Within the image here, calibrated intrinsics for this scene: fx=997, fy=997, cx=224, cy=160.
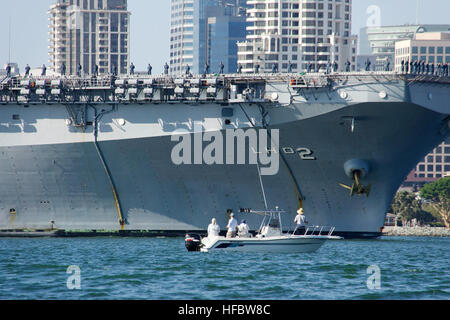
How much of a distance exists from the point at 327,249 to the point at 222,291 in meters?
16.0

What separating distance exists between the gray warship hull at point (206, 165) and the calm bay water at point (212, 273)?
4.29 metres

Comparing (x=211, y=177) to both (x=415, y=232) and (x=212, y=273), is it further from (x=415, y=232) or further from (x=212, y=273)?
(x=415, y=232)

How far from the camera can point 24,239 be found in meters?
50.7

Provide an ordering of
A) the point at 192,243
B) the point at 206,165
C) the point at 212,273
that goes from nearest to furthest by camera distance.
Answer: the point at 212,273 → the point at 192,243 → the point at 206,165

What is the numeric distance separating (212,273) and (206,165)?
52.4 feet

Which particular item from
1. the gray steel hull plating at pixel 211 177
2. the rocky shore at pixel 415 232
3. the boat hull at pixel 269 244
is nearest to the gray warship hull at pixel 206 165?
the gray steel hull plating at pixel 211 177

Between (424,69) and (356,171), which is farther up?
(424,69)

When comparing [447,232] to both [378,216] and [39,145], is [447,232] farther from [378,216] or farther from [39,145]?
[39,145]

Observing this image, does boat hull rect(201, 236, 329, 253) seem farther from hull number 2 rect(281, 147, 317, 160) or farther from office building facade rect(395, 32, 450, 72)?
office building facade rect(395, 32, 450, 72)

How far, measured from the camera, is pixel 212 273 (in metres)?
32.2

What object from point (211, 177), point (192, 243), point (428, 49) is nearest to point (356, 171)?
point (211, 177)

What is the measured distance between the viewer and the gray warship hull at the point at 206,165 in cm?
4559
